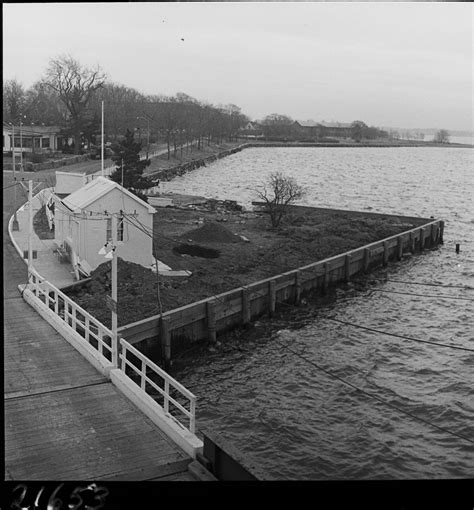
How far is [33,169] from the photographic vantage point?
168 ft

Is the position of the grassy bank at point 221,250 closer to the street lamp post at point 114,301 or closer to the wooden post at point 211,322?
the wooden post at point 211,322

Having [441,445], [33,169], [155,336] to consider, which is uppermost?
[33,169]

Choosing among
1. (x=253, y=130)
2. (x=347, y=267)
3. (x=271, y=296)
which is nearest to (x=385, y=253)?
(x=347, y=267)

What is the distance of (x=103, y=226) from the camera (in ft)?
74.8

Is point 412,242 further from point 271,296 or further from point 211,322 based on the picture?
point 211,322

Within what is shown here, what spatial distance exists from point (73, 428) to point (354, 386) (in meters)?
9.02

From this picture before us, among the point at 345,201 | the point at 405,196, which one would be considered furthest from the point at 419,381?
the point at 405,196

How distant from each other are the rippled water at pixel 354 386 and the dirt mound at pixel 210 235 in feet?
21.1

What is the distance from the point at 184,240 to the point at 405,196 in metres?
40.9

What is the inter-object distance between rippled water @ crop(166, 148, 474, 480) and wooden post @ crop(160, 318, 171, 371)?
1.62ft

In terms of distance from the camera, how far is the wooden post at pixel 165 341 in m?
18.9

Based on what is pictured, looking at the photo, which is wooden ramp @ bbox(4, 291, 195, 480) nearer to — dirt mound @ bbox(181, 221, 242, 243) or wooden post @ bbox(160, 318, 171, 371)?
wooden post @ bbox(160, 318, 171, 371)

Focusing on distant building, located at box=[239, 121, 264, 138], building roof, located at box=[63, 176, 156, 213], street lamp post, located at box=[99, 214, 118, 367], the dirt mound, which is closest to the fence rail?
building roof, located at box=[63, 176, 156, 213]
